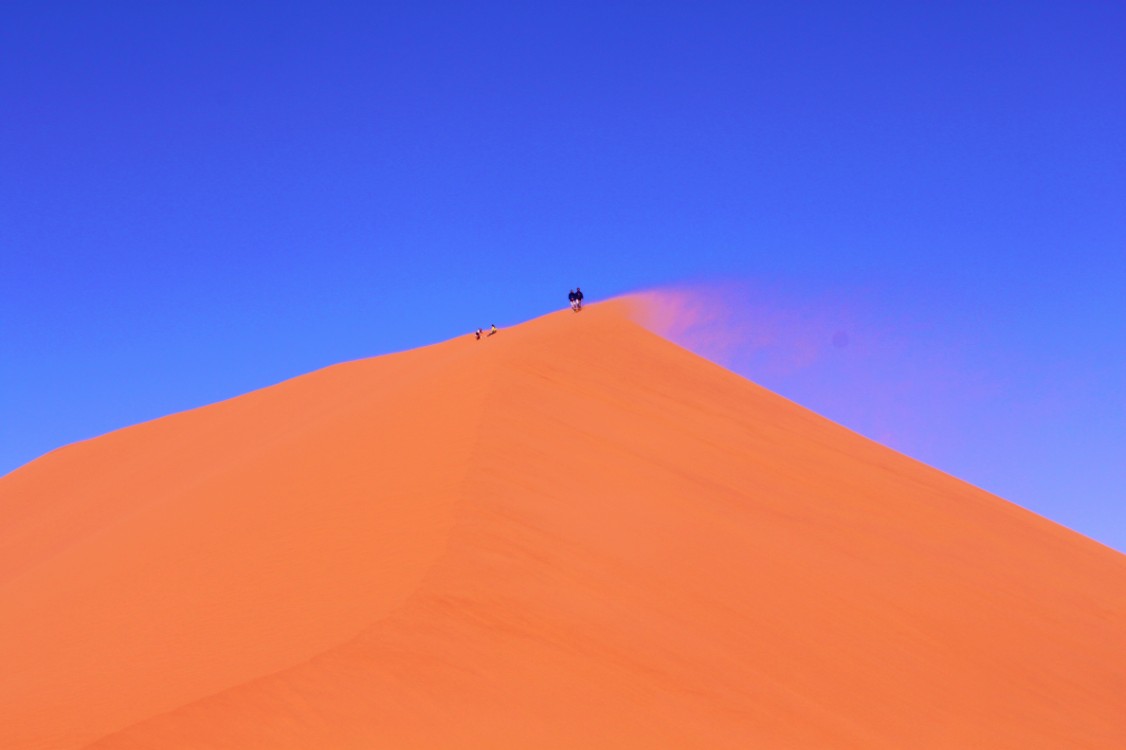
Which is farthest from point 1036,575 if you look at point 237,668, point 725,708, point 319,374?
point 319,374

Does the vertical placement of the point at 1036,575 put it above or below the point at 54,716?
above

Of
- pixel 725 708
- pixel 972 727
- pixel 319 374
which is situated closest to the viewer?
pixel 725 708

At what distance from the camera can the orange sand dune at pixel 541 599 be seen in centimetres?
823

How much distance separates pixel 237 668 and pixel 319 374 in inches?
Result: 726

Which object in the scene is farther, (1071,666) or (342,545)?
(1071,666)

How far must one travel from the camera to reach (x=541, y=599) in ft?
32.2

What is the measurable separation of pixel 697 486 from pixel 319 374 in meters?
14.2

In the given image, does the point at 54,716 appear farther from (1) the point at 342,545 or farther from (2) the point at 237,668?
(1) the point at 342,545

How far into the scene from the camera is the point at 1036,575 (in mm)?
16906

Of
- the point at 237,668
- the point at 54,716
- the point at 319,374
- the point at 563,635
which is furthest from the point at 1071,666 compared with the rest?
the point at 319,374

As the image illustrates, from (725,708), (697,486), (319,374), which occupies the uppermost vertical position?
(319,374)

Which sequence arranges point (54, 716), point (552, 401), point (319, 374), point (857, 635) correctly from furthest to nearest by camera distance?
point (319, 374) → point (552, 401) → point (857, 635) → point (54, 716)

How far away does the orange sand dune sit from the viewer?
8.23 m

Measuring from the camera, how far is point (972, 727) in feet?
33.4
